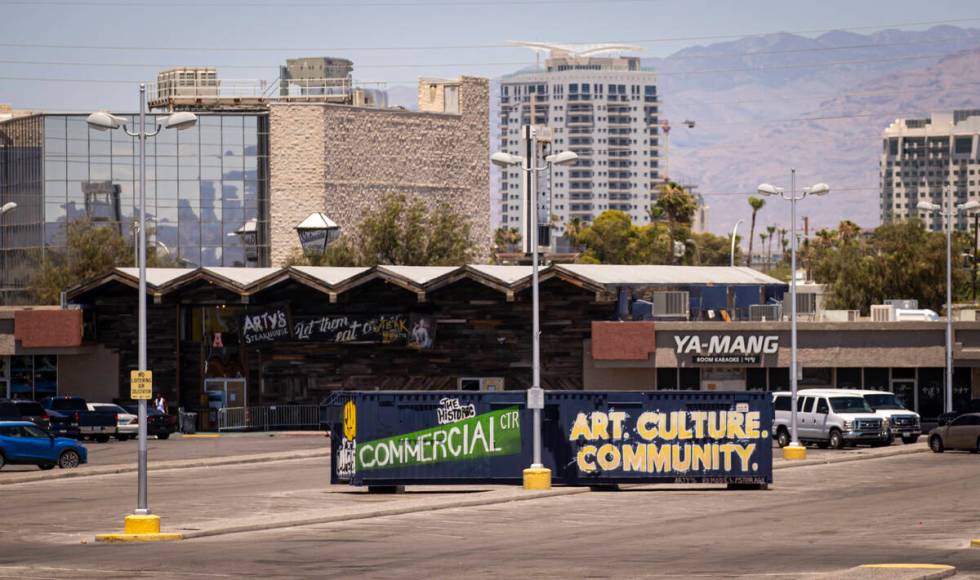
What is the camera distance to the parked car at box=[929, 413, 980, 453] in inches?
2057

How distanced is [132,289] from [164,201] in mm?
45597

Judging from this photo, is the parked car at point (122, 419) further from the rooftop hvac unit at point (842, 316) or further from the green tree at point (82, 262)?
the rooftop hvac unit at point (842, 316)

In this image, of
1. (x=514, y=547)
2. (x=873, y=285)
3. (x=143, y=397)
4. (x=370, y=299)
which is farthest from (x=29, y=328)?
(x=873, y=285)

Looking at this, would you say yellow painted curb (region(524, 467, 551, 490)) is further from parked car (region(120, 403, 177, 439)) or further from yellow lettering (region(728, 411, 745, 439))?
parked car (region(120, 403, 177, 439))

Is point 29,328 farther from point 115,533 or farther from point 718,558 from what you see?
point 718,558

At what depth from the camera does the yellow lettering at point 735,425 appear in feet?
125

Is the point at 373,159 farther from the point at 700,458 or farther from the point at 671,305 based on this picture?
the point at 700,458

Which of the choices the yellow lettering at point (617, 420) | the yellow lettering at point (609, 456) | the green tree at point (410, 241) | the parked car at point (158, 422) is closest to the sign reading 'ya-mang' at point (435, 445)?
the yellow lettering at point (609, 456)

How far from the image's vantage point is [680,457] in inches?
1505

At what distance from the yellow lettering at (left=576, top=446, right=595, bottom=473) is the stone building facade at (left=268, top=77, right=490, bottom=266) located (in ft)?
236

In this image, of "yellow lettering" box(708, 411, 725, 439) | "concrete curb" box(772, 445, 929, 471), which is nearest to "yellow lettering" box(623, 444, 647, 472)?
"yellow lettering" box(708, 411, 725, 439)

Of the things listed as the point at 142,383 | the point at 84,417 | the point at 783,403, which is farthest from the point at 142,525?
the point at 84,417

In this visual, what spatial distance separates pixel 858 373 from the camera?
67.4m

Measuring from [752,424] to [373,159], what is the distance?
83.5 metres
